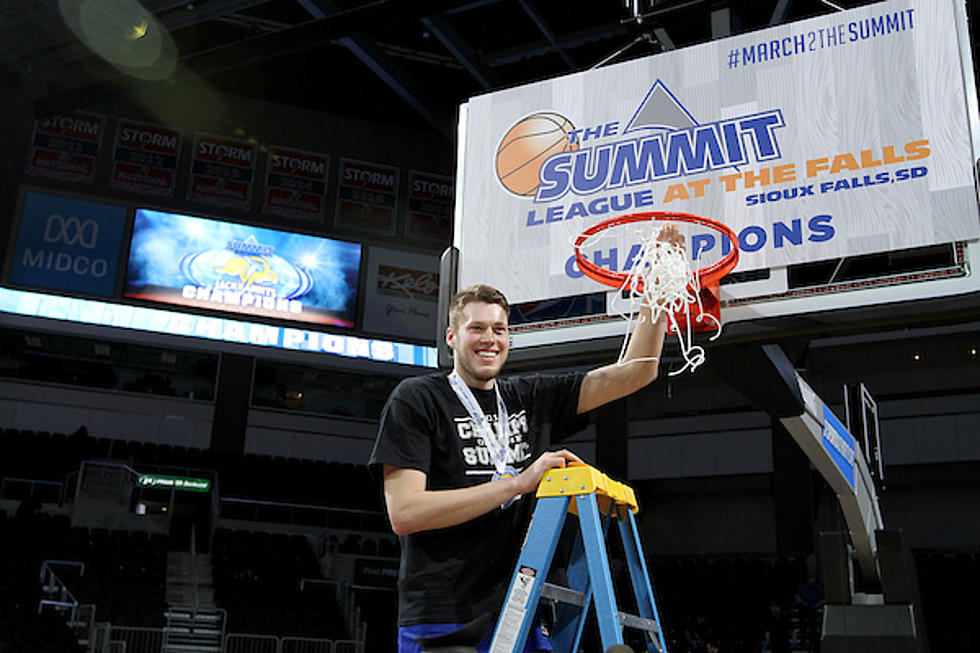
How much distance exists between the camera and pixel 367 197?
66.3ft

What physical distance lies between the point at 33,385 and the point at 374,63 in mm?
9765

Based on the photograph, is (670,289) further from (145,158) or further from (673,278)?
(145,158)

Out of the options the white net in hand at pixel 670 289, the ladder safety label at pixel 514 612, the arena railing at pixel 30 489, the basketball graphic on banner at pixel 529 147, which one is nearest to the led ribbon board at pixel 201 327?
the arena railing at pixel 30 489

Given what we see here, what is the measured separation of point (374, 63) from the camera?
52.7ft

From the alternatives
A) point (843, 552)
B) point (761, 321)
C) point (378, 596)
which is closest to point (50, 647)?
point (378, 596)

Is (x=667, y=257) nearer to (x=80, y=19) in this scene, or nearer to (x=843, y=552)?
(x=843, y=552)

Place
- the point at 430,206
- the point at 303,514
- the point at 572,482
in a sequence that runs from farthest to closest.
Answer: the point at 430,206
the point at 303,514
the point at 572,482

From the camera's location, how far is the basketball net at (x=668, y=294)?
335 centimetres

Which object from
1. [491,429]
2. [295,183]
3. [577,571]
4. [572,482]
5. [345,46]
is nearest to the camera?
[572,482]

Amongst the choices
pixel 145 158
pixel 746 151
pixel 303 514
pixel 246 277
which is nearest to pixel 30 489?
pixel 303 514

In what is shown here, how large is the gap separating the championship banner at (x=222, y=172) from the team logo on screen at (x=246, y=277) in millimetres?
1236

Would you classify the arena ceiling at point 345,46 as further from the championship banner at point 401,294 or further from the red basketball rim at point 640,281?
the red basketball rim at point 640,281

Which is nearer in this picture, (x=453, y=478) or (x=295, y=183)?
(x=453, y=478)

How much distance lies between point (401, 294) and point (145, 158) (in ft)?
19.5
